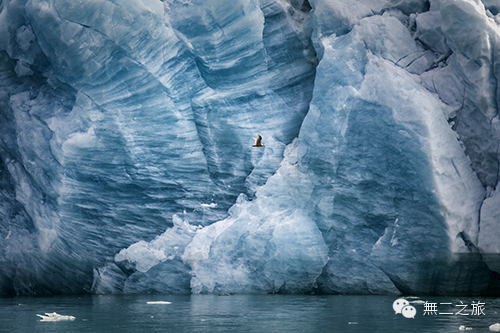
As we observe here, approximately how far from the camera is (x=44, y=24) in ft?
34.9

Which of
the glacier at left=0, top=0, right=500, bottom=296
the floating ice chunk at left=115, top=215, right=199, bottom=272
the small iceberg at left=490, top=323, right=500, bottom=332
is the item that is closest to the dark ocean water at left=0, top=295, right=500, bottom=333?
the small iceberg at left=490, top=323, right=500, bottom=332

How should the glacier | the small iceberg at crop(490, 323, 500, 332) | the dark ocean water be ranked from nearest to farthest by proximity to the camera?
the small iceberg at crop(490, 323, 500, 332)
the dark ocean water
the glacier

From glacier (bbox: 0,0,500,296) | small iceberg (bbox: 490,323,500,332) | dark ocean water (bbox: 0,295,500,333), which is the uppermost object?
glacier (bbox: 0,0,500,296)

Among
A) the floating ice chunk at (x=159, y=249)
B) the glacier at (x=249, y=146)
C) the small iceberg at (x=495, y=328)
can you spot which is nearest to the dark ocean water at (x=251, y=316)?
the small iceberg at (x=495, y=328)

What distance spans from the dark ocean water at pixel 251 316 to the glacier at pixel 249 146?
1511 mm

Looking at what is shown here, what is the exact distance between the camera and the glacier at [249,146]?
9539mm

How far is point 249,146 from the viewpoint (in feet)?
36.1

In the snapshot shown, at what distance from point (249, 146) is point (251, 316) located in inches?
195

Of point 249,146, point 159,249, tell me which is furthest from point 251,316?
point 249,146

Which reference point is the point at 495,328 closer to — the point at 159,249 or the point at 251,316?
the point at 251,316

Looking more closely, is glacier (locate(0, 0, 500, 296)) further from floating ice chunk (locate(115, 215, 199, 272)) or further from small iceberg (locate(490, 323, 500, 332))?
small iceberg (locate(490, 323, 500, 332))

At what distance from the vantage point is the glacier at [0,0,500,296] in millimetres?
9539

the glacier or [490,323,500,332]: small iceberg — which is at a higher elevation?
the glacier

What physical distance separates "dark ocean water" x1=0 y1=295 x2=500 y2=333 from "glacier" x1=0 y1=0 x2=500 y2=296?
151 cm
